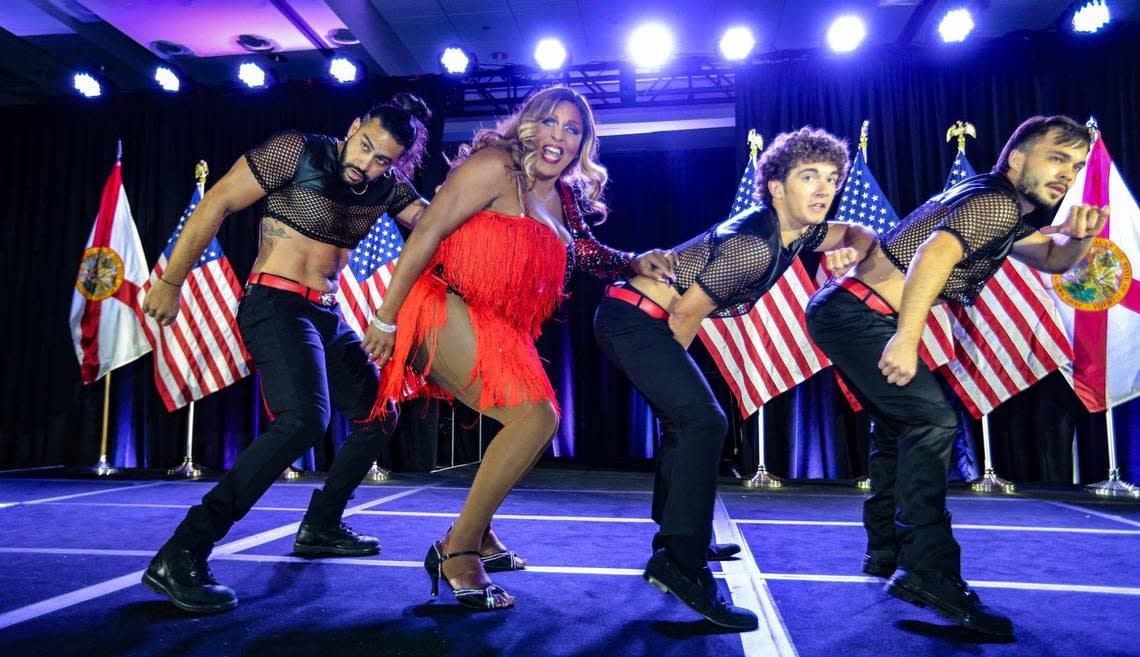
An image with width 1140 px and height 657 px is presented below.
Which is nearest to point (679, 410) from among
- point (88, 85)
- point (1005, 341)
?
point (1005, 341)

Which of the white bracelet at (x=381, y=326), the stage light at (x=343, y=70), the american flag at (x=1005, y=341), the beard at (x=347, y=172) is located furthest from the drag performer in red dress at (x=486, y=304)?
the stage light at (x=343, y=70)

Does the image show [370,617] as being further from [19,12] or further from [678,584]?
[19,12]

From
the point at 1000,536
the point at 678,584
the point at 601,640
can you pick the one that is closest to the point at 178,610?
the point at 601,640

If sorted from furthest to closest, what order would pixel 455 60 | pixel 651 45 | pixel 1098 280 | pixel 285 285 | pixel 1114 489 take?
pixel 455 60, pixel 651 45, pixel 1114 489, pixel 1098 280, pixel 285 285

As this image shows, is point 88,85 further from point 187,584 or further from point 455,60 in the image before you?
point 187,584

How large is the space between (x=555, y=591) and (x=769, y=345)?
12.8ft

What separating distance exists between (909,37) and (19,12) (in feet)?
26.5

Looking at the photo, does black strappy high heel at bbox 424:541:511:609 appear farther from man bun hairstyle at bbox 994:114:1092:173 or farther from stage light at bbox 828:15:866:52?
stage light at bbox 828:15:866:52

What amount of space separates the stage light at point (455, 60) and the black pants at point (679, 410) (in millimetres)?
5355

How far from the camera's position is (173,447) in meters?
7.42

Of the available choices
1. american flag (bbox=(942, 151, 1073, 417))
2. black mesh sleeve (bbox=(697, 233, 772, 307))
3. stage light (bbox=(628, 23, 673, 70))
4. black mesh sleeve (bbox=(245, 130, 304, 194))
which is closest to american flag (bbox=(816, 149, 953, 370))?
american flag (bbox=(942, 151, 1073, 417))

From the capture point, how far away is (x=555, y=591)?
85.4 inches

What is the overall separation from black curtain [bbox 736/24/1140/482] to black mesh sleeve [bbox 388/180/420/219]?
15.4 feet

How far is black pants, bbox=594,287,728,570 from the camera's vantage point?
1.96m
